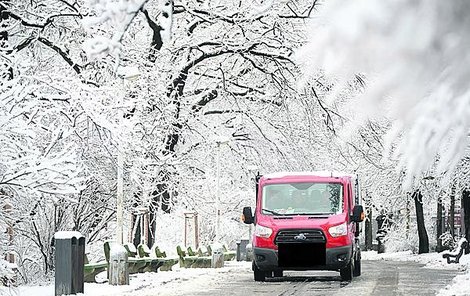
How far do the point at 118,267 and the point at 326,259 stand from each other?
180 inches

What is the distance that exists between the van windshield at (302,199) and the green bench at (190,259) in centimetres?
817

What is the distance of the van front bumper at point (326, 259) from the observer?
22781 mm

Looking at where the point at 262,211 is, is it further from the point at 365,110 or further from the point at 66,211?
the point at 365,110

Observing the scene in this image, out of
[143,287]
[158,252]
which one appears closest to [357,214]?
[143,287]

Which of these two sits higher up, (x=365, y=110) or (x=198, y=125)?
(x=198, y=125)

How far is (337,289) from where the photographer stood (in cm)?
2048

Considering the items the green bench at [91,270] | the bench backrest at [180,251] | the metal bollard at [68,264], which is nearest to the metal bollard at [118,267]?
the green bench at [91,270]

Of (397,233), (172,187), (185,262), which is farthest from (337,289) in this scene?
(397,233)

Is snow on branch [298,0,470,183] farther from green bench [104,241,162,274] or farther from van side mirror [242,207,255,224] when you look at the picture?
green bench [104,241,162,274]

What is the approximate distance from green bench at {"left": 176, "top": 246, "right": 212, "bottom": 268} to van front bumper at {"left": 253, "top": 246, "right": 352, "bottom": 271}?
8.74m

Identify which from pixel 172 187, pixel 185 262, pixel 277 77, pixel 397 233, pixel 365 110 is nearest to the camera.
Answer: pixel 365 110

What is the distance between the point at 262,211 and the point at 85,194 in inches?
254

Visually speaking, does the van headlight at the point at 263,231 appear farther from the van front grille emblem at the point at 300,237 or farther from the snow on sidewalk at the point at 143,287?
the snow on sidewalk at the point at 143,287

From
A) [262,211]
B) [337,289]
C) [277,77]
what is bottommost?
[337,289]
